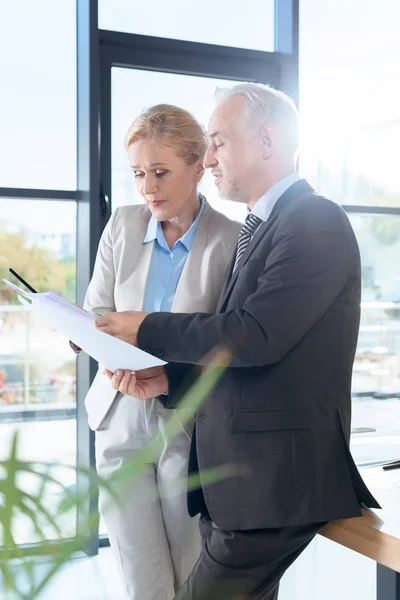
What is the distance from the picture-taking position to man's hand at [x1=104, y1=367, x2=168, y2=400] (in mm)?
1668

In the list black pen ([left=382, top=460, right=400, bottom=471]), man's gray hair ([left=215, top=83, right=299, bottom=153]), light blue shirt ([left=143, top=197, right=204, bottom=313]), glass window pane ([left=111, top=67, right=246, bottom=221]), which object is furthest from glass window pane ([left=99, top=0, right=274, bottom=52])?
black pen ([left=382, top=460, right=400, bottom=471])

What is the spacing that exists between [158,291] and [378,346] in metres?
2.31

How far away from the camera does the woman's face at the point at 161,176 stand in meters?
1.89

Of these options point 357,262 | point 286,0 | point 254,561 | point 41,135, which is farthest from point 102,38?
point 254,561

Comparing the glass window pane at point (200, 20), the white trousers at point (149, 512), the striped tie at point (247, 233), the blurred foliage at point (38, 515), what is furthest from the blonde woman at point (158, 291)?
the glass window pane at point (200, 20)

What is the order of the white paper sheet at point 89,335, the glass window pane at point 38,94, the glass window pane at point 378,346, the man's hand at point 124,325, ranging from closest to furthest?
the white paper sheet at point 89,335
the man's hand at point 124,325
the glass window pane at point 38,94
the glass window pane at point 378,346

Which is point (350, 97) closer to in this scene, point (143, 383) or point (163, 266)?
point (163, 266)

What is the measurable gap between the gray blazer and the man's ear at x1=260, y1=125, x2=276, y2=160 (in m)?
0.37

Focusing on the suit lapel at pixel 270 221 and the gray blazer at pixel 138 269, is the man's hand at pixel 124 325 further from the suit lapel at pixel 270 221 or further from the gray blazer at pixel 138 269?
the gray blazer at pixel 138 269

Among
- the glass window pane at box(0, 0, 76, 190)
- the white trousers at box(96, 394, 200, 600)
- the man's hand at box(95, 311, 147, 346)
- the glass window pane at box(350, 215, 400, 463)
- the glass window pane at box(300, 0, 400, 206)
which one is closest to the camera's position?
the man's hand at box(95, 311, 147, 346)

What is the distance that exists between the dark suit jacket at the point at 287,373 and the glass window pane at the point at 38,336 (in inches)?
74.8

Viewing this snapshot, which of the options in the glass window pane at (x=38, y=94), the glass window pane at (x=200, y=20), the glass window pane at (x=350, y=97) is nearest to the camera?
the glass window pane at (x=38, y=94)

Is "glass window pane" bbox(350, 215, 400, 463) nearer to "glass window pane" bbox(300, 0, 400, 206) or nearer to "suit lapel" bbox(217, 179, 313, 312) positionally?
"glass window pane" bbox(300, 0, 400, 206)

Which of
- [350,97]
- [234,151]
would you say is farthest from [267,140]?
[350,97]
